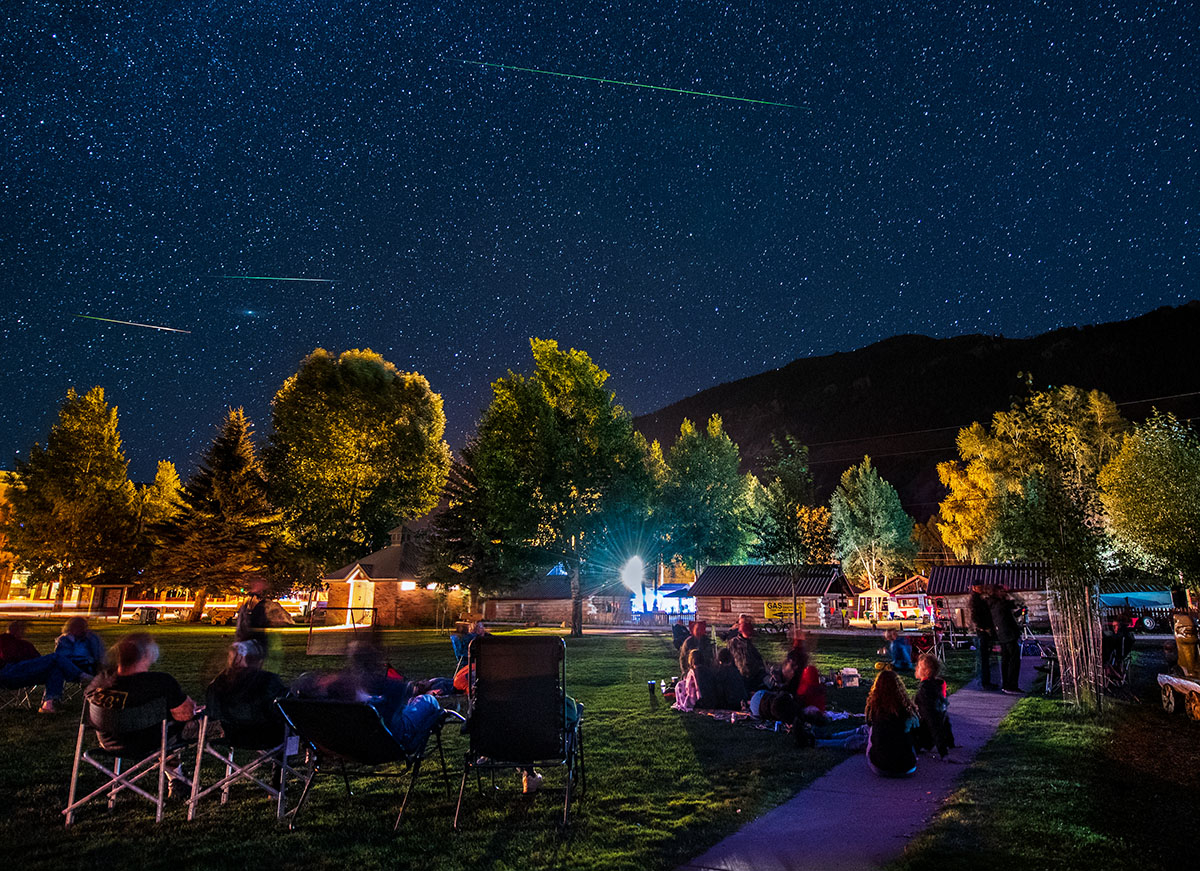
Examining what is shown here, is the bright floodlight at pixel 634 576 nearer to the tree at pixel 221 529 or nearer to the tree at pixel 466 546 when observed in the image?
the tree at pixel 466 546

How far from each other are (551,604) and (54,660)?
124 ft

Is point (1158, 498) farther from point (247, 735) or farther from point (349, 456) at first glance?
point (349, 456)

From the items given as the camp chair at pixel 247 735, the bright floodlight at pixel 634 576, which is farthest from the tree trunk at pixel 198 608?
the camp chair at pixel 247 735

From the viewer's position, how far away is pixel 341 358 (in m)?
45.0

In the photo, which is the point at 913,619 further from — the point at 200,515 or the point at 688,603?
the point at 200,515

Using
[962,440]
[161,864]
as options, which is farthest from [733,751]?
[962,440]

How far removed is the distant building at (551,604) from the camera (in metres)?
45.7

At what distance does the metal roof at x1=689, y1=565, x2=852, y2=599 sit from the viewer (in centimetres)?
3981

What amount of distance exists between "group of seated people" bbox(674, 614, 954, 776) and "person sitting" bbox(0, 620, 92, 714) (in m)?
9.08

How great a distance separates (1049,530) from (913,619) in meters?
38.7

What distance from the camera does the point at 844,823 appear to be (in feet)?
17.1

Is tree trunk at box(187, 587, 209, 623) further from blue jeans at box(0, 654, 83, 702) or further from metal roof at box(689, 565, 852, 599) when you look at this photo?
blue jeans at box(0, 654, 83, 702)

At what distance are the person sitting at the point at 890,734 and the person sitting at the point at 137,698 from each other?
645 cm

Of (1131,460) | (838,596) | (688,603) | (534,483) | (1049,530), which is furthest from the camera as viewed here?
(688,603)
